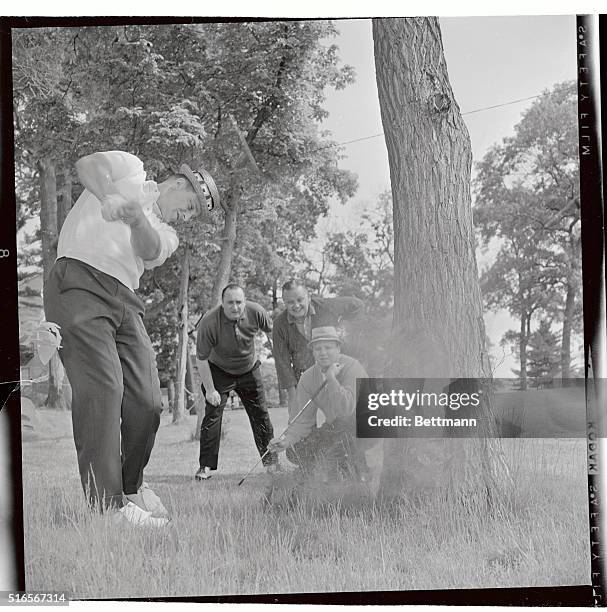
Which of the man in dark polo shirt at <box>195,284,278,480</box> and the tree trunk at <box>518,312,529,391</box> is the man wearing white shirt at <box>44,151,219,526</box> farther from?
the tree trunk at <box>518,312,529,391</box>

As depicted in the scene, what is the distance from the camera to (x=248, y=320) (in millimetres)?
3344

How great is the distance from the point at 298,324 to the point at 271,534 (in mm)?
958

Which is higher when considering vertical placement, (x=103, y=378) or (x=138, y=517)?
(x=103, y=378)

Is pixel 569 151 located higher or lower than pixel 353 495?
higher

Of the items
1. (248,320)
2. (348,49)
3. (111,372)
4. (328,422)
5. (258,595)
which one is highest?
(348,49)

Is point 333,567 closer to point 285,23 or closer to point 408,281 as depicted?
point 408,281

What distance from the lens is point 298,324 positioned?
3.33m

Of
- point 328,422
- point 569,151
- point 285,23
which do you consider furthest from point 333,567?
point 285,23

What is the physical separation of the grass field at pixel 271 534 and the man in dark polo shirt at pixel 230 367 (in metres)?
0.05

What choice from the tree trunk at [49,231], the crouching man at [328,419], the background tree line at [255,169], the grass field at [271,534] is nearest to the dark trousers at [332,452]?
the crouching man at [328,419]

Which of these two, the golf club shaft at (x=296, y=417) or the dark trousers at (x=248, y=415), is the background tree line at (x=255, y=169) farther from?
the golf club shaft at (x=296, y=417)

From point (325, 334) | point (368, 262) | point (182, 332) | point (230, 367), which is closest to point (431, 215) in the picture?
point (368, 262)

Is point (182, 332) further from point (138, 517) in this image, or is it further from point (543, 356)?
point (543, 356)

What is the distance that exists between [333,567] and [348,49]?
7.85 ft
